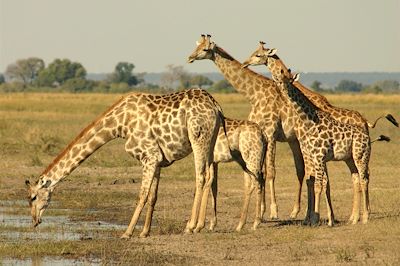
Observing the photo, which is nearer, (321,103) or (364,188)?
(364,188)

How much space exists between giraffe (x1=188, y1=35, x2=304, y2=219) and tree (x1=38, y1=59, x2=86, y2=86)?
117469 millimetres

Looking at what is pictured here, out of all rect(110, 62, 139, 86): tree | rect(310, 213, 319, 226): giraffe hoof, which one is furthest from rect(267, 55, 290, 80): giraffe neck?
rect(110, 62, 139, 86): tree

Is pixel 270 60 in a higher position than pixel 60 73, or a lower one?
higher

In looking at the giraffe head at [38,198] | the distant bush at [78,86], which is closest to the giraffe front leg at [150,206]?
the giraffe head at [38,198]

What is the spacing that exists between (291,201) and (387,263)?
23.7 ft

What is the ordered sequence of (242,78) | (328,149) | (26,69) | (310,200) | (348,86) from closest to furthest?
(328,149) < (310,200) < (242,78) < (26,69) < (348,86)

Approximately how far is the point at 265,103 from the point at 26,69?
146 m

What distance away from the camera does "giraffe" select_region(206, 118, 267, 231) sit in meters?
15.7

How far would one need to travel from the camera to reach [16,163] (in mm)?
26125

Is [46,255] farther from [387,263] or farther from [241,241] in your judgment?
[387,263]

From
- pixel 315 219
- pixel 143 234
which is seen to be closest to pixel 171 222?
pixel 143 234

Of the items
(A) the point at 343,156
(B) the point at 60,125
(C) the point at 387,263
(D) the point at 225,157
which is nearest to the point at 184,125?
(D) the point at 225,157

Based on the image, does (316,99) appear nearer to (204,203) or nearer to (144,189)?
(204,203)

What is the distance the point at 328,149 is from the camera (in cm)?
1605
